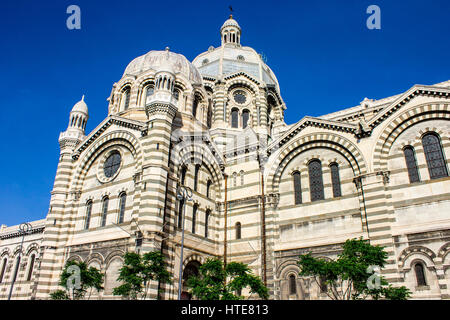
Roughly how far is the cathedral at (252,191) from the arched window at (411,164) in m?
0.08

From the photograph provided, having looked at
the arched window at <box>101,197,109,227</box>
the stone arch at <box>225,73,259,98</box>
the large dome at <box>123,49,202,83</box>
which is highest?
the stone arch at <box>225,73,259,98</box>

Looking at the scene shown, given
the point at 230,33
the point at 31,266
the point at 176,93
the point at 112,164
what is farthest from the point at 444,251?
the point at 230,33

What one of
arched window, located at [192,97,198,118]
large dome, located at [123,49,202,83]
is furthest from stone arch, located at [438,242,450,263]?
large dome, located at [123,49,202,83]

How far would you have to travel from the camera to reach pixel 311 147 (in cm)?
2595

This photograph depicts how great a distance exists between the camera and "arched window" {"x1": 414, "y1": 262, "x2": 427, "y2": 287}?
1947cm

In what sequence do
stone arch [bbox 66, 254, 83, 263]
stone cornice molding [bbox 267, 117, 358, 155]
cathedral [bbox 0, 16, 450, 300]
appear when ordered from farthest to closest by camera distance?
stone cornice molding [bbox 267, 117, 358, 155]
stone arch [bbox 66, 254, 83, 263]
cathedral [bbox 0, 16, 450, 300]

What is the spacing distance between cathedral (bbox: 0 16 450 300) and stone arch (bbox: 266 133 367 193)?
74mm

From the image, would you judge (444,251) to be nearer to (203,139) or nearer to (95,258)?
(203,139)

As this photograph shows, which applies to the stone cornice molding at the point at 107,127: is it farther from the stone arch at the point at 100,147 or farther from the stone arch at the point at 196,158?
the stone arch at the point at 196,158

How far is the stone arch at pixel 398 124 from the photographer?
22328 millimetres

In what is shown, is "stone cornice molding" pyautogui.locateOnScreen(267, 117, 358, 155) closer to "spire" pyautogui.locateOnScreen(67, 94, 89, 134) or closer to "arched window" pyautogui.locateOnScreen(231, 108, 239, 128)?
"arched window" pyautogui.locateOnScreen(231, 108, 239, 128)

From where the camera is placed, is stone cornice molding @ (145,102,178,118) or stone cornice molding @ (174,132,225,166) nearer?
stone cornice molding @ (145,102,178,118)

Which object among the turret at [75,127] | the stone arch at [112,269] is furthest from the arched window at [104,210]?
the turret at [75,127]

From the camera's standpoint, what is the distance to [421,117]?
74.3 feet
